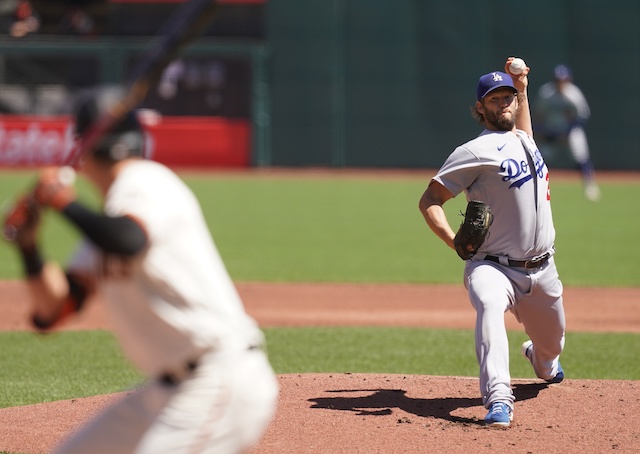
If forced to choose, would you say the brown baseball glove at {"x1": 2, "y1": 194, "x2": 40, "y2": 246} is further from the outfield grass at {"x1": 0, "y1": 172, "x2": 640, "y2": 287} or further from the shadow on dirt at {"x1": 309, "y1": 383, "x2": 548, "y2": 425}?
the outfield grass at {"x1": 0, "y1": 172, "x2": 640, "y2": 287}

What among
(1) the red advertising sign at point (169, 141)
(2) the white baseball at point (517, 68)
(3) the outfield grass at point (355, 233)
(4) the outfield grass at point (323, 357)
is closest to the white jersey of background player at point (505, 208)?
(2) the white baseball at point (517, 68)

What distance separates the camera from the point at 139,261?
3053 millimetres

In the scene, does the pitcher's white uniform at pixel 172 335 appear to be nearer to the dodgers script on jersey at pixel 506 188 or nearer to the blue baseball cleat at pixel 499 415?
the blue baseball cleat at pixel 499 415

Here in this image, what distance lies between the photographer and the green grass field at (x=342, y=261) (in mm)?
7723

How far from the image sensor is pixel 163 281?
122 inches

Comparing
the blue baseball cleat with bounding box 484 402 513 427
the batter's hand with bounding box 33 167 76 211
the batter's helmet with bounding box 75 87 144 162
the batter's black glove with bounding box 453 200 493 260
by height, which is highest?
the batter's helmet with bounding box 75 87 144 162

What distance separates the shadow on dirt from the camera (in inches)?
229

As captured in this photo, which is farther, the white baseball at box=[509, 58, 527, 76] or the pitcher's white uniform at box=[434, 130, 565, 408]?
the white baseball at box=[509, 58, 527, 76]

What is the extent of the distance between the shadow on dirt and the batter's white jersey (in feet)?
9.04

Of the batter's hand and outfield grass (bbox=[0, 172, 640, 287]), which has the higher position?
the batter's hand

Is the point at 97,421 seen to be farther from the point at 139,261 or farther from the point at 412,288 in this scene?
the point at 412,288

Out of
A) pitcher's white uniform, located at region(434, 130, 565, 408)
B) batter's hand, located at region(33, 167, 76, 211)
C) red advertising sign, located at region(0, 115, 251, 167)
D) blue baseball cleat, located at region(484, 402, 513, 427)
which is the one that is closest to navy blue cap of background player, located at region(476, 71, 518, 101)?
pitcher's white uniform, located at region(434, 130, 565, 408)

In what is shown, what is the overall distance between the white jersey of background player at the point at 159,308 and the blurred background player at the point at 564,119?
19138 mm

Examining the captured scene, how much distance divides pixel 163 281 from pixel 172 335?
18 cm
